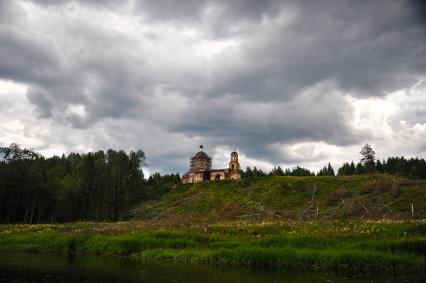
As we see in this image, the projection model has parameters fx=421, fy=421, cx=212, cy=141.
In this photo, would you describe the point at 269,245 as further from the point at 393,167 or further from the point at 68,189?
the point at 393,167

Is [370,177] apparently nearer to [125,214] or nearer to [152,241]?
[125,214]

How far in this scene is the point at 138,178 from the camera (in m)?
108

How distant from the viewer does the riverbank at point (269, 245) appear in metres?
27.7

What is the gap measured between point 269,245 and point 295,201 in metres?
53.8

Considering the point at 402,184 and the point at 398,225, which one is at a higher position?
the point at 402,184

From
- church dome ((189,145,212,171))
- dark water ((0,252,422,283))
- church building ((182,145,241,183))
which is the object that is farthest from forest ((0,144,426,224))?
dark water ((0,252,422,283))

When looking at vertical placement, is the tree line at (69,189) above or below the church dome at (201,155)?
below

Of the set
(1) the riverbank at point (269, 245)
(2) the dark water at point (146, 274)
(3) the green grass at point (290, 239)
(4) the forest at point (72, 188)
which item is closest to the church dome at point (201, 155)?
(4) the forest at point (72, 188)

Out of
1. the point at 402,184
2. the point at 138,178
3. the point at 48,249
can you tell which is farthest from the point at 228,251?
the point at 138,178

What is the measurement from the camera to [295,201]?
85625 millimetres

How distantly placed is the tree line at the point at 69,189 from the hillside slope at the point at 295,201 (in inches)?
270

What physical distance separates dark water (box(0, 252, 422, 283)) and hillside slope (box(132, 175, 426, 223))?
1418 inches

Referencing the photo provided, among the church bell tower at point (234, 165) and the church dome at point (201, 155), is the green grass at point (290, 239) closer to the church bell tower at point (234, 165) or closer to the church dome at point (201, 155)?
the church bell tower at point (234, 165)

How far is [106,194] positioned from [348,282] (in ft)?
266
